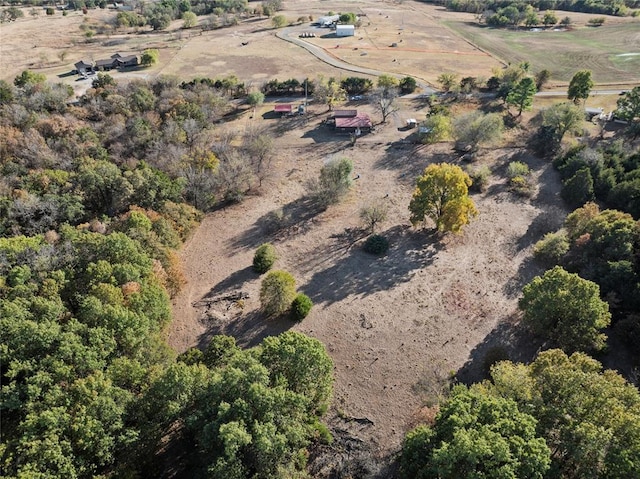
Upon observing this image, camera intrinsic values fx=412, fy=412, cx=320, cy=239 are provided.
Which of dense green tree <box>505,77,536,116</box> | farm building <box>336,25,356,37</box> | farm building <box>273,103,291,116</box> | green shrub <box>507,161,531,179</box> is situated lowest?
green shrub <box>507,161,531,179</box>

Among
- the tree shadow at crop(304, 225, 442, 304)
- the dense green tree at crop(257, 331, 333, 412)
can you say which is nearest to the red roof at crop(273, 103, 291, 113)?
the tree shadow at crop(304, 225, 442, 304)

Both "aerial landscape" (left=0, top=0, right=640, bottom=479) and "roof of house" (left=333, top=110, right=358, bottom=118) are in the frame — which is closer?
"aerial landscape" (left=0, top=0, right=640, bottom=479)

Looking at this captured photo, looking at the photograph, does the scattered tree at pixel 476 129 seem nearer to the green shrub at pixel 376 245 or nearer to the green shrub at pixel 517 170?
the green shrub at pixel 517 170

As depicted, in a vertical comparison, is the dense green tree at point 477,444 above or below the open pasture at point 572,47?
below

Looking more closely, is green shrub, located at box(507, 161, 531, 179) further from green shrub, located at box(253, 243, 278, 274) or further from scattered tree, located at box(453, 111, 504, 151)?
green shrub, located at box(253, 243, 278, 274)

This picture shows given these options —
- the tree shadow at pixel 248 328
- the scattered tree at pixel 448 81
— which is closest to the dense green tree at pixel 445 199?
the tree shadow at pixel 248 328

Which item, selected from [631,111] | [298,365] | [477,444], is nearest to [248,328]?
[298,365]
